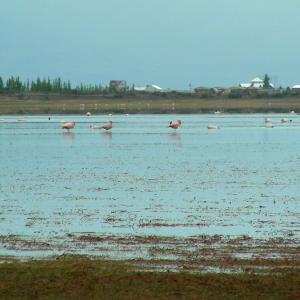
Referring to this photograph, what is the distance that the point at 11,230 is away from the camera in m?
19.1

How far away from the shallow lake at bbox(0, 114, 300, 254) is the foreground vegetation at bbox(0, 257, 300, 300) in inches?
166

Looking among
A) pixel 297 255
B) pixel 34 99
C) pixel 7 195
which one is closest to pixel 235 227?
pixel 297 255

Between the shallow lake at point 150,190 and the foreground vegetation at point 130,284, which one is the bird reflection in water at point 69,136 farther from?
the foreground vegetation at point 130,284

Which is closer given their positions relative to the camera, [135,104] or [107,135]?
[107,135]

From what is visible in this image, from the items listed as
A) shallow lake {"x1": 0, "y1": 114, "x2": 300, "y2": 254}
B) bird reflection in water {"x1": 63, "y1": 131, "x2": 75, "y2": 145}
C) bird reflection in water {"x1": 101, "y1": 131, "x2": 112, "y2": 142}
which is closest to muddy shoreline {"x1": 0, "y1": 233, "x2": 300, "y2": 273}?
shallow lake {"x1": 0, "y1": 114, "x2": 300, "y2": 254}

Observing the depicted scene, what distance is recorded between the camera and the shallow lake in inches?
772

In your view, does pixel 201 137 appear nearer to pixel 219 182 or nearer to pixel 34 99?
pixel 219 182

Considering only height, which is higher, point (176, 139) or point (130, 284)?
point (130, 284)

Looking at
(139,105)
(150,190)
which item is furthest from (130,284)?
(139,105)

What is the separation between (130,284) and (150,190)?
13.4 m

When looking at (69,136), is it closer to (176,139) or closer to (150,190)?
(176,139)

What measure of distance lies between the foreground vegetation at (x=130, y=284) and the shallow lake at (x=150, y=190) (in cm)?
421

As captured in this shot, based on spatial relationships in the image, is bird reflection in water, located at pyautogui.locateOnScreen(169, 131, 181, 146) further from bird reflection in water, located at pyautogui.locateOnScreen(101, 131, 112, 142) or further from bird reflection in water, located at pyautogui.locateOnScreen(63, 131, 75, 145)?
bird reflection in water, located at pyautogui.locateOnScreen(63, 131, 75, 145)

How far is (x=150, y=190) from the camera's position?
2653cm
